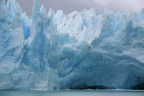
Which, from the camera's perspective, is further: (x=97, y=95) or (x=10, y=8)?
(x=10, y=8)

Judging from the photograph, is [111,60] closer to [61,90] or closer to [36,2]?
[61,90]

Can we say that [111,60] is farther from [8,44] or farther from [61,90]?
[8,44]

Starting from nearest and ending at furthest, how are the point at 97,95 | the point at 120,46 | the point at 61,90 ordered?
the point at 97,95 < the point at 120,46 < the point at 61,90

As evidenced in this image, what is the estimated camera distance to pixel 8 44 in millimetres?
21906

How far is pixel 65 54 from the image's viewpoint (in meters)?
22.6

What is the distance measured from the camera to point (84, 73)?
22875mm

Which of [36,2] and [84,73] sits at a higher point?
[36,2]

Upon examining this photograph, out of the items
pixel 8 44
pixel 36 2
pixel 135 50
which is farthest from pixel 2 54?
pixel 135 50

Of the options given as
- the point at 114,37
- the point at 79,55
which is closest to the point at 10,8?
the point at 79,55

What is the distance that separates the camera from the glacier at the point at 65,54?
71.2ft

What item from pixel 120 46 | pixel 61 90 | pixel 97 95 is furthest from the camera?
pixel 61 90

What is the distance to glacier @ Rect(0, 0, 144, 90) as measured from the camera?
21.7m

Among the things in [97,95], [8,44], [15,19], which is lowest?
[97,95]

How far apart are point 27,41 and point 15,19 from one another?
57.3 inches
